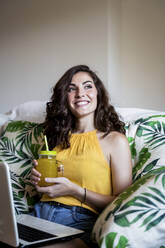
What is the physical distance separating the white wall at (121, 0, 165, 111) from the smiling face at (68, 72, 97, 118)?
0.92m

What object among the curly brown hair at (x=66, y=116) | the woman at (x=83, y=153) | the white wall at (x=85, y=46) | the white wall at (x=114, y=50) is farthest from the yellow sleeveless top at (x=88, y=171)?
the white wall at (x=114, y=50)

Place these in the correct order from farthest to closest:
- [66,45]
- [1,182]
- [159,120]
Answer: [66,45] → [159,120] → [1,182]

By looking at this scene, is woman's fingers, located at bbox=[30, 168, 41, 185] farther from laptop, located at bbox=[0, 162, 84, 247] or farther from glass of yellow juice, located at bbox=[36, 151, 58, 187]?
laptop, located at bbox=[0, 162, 84, 247]

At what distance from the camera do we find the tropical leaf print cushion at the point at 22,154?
1913mm

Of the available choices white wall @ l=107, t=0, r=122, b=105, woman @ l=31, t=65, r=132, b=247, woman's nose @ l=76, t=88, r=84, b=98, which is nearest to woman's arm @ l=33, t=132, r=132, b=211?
woman @ l=31, t=65, r=132, b=247

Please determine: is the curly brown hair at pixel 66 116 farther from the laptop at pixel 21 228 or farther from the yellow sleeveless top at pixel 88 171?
the laptop at pixel 21 228

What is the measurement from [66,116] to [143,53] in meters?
1.09

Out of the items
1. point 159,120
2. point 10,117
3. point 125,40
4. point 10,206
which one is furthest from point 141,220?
point 125,40

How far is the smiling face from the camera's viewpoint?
179 cm

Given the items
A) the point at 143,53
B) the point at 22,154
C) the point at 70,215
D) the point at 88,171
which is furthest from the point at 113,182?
the point at 143,53

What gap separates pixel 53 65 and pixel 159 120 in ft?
5.31

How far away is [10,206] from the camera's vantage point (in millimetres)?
1065

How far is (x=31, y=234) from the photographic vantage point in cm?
130

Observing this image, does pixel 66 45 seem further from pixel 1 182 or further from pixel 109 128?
pixel 1 182
